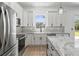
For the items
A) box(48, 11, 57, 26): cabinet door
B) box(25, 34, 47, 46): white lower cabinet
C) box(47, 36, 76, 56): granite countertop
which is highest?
box(48, 11, 57, 26): cabinet door

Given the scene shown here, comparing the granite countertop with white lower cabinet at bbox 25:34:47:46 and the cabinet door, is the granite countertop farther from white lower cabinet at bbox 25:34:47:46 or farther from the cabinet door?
the cabinet door

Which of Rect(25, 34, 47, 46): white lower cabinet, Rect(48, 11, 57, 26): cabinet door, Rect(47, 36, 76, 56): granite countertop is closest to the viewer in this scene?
Rect(47, 36, 76, 56): granite countertop

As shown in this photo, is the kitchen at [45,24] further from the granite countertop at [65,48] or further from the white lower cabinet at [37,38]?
the granite countertop at [65,48]

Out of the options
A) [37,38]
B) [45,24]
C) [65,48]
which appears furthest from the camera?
[45,24]

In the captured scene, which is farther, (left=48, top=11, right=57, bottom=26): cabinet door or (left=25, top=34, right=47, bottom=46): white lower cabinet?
(left=48, top=11, right=57, bottom=26): cabinet door

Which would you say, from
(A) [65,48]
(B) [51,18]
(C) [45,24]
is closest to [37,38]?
(C) [45,24]

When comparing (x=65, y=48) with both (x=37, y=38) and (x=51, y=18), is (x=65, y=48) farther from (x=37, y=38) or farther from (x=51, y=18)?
(x=51, y=18)

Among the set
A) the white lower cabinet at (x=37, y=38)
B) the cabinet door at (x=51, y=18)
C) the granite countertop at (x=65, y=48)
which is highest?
the cabinet door at (x=51, y=18)

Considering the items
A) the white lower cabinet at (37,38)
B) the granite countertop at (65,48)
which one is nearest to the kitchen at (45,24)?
the white lower cabinet at (37,38)

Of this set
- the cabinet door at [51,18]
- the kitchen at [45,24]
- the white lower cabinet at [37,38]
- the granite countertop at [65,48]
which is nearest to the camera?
the granite countertop at [65,48]

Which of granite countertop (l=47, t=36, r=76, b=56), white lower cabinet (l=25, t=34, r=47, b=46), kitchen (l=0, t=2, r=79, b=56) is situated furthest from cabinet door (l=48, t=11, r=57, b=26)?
granite countertop (l=47, t=36, r=76, b=56)

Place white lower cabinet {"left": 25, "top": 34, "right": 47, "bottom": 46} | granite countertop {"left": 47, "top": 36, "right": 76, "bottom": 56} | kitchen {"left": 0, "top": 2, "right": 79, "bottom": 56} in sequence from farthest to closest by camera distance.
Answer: white lower cabinet {"left": 25, "top": 34, "right": 47, "bottom": 46}, kitchen {"left": 0, "top": 2, "right": 79, "bottom": 56}, granite countertop {"left": 47, "top": 36, "right": 76, "bottom": 56}

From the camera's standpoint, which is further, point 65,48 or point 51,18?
point 51,18

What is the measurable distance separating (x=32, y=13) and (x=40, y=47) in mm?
818
